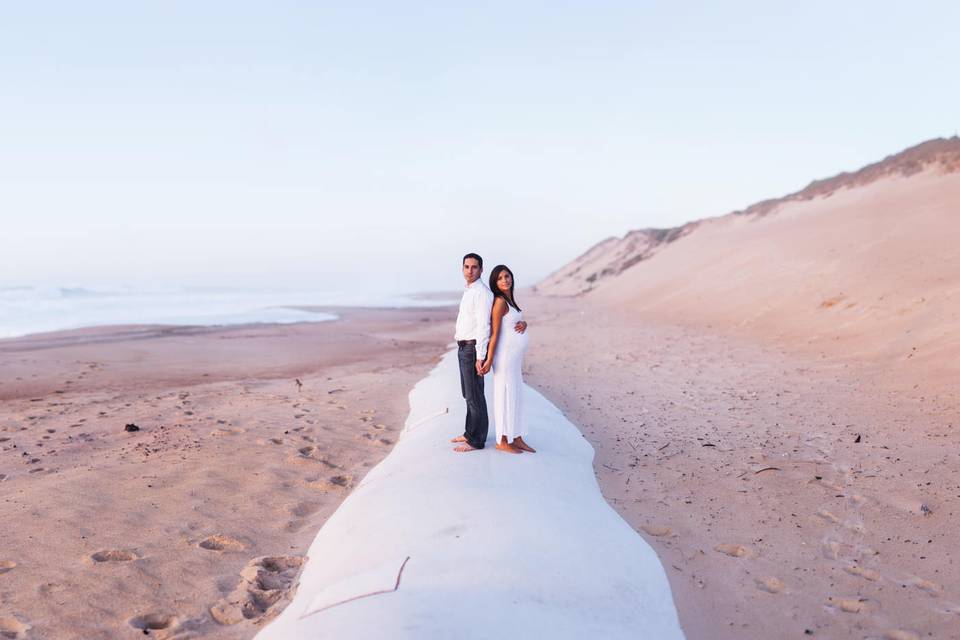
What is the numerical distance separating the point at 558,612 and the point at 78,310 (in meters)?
30.6

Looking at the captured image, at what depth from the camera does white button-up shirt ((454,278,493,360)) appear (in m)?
4.54

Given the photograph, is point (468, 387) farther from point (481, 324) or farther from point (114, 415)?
point (114, 415)

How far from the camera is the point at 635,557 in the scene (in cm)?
328

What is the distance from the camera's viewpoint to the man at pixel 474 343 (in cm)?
456

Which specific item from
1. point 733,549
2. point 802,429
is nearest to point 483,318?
point 733,549

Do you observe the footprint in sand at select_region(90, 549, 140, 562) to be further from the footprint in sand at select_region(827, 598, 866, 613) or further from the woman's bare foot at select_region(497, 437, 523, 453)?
the footprint in sand at select_region(827, 598, 866, 613)

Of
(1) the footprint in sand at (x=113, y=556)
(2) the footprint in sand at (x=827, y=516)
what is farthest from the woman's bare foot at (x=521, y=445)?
(1) the footprint in sand at (x=113, y=556)

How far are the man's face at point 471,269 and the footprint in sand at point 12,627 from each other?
10.6 feet

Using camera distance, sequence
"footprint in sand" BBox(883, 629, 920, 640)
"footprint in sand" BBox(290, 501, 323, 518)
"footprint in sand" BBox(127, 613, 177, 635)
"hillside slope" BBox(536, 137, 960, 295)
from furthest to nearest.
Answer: "hillside slope" BBox(536, 137, 960, 295), "footprint in sand" BBox(290, 501, 323, 518), "footprint in sand" BBox(127, 613, 177, 635), "footprint in sand" BBox(883, 629, 920, 640)

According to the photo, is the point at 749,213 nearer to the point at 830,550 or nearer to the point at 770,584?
the point at 830,550

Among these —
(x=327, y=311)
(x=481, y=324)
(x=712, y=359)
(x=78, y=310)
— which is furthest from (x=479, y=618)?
(x=78, y=310)

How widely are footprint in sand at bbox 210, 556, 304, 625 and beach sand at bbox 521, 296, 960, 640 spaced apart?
2.12m

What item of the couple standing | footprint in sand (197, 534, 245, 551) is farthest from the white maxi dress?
footprint in sand (197, 534, 245, 551)

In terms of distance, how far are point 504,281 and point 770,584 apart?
2550mm
